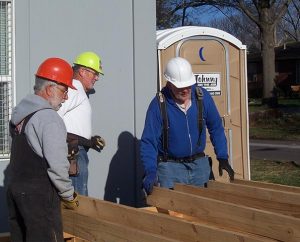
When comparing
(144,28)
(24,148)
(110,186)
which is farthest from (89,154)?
(24,148)

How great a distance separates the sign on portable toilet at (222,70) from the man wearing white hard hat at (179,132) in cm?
279

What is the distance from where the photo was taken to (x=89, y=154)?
7.33 metres

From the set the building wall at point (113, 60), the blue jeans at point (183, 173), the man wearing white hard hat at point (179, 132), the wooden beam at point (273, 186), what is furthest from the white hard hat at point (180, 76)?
the building wall at point (113, 60)

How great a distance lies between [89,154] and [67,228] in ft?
7.70

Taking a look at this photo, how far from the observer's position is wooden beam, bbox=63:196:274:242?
12.9ft

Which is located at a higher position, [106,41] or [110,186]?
[106,41]

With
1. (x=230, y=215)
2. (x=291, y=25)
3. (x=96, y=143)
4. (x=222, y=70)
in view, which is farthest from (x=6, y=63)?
(x=291, y=25)

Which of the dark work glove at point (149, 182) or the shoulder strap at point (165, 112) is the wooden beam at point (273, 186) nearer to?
the shoulder strap at point (165, 112)

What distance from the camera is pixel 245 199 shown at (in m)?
5.13

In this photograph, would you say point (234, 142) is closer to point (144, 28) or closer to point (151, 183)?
point (144, 28)

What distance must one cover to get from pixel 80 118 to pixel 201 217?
1.87 metres

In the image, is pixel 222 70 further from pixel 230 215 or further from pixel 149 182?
pixel 230 215

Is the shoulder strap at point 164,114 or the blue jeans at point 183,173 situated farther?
the blue jeans at point 183,173

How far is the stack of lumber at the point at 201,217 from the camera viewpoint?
4.04 m
